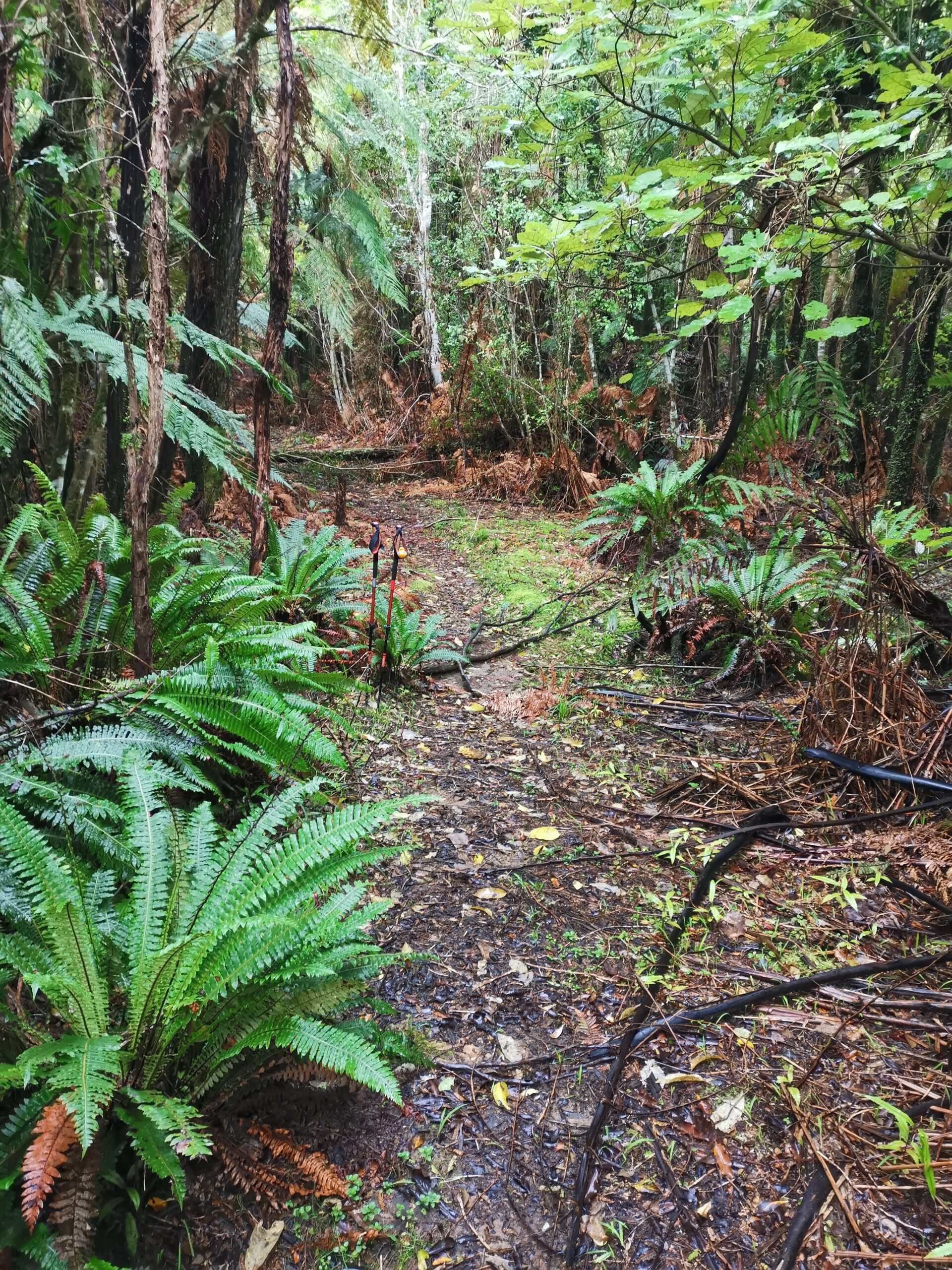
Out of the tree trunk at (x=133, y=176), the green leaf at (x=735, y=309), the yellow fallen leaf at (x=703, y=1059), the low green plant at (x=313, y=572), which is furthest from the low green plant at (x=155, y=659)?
the green leaf at (x=735, y=309)

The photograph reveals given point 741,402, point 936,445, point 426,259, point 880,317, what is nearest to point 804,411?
point 741,402

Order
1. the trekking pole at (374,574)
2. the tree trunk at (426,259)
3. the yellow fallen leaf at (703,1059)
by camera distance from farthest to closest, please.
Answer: the tree trunk at (426,259) < the trekking pole at (374,574) < the yellow fallen leaf at (703,1059)

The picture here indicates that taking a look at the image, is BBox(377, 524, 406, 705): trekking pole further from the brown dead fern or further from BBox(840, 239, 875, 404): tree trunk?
BBox(840, 239, 875, 404): tree trunk

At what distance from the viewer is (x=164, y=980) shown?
1.34m

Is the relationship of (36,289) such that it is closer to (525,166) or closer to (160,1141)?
(525,166)

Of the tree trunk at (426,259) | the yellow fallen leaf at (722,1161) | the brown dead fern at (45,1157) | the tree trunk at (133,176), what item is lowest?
the yellow fallen leaf at (722,1161)

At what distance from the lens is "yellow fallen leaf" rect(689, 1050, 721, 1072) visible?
1.60 meters

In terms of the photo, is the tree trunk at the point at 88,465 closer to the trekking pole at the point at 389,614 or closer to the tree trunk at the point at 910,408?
the trekking pole at the point at 389,614

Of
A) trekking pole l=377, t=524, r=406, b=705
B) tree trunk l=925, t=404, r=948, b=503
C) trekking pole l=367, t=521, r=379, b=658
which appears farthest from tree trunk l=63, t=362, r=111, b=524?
tree trunk l=925, t=404, r=948, b=503

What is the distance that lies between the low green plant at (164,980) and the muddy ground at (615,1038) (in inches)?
7.4

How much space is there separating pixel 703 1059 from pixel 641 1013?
18 centimetres

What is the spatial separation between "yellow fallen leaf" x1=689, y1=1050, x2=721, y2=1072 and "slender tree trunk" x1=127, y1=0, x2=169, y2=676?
1916 millimetres

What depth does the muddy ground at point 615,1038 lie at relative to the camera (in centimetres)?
128

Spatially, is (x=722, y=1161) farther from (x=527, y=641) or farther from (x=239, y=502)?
(x=239, y=502)
